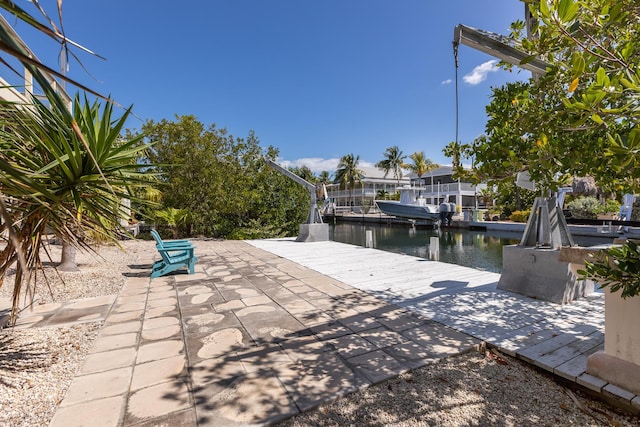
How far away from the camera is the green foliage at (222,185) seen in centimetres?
1291

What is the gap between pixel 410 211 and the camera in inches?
1016

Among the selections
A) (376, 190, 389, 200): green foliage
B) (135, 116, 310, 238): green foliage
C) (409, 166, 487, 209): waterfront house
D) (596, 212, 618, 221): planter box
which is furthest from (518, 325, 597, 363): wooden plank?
(376, 190, 389, 200): green foliage

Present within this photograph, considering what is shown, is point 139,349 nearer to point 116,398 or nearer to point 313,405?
point 116,398

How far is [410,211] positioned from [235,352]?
80.3 feet

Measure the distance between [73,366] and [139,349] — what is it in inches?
20.5

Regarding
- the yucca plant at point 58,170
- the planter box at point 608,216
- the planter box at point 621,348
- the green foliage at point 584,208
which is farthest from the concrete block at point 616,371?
the green foliage at point 584,208

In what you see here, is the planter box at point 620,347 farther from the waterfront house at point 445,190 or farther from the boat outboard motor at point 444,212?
the waterfront house at point 445,190

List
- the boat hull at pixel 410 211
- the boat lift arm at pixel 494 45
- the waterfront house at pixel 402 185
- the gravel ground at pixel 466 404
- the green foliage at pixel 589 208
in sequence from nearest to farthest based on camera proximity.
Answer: the gravel ground at pixel 466 404 < the boat lift arm at pixel 494 45 < the green foliage at pixel 589 208 < the boat hull at pixel 410 211 < the waterfront house at pixel 402 185

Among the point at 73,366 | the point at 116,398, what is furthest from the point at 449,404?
the point at 73,366

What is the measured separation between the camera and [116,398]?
7.54 feet

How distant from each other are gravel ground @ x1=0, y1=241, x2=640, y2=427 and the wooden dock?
20 centimetres

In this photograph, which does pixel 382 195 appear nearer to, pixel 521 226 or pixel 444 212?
pixel 444 212

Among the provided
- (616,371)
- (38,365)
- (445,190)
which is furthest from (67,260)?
(445,190)

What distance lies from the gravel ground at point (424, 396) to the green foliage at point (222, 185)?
10.3 m
